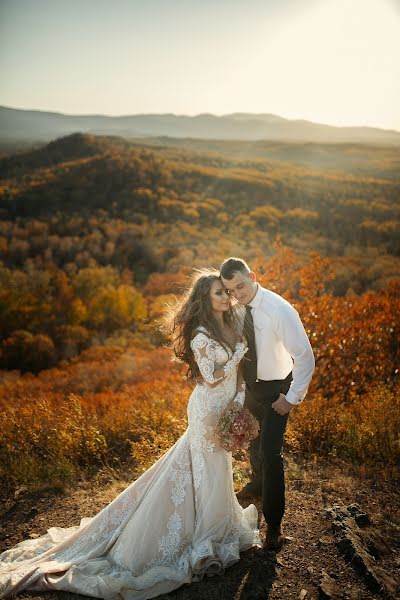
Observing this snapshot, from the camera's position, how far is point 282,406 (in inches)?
128

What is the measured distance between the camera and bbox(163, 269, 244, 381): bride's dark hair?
3.23m

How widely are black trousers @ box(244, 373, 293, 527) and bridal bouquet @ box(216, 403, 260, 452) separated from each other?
0.56 ft

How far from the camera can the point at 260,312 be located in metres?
3.34

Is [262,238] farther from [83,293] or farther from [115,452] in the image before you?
[115,452]

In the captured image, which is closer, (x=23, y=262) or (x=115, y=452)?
(x=115, y=452)

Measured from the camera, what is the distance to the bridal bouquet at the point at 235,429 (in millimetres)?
3199

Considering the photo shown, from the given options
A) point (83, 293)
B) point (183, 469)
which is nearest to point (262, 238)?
point (83, 293)

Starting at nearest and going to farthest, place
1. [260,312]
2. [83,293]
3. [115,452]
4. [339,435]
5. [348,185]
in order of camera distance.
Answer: [260,312] → [339,435] → [115,452] → [83,293] → [348,185]

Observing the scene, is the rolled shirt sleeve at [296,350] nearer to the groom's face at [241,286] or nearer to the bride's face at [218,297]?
the groom's face at [241,286]

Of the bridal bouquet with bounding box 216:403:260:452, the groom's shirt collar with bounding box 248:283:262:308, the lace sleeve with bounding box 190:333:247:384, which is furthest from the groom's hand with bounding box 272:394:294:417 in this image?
the groom's shirt collar with bounding box 248:283:262:308

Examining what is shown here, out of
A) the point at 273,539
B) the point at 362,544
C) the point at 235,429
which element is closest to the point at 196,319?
the point at 235,429

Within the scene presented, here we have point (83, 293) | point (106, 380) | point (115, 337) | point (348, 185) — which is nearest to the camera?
point (106, 380)

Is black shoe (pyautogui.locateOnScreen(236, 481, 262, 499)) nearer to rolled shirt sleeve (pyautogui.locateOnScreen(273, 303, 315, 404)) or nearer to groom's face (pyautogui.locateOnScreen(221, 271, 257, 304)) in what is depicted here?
rolled shirt sleeve (pyautogui.locateOnScreen(273, 303, 315, 404))

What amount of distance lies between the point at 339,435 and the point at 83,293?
22.9m
